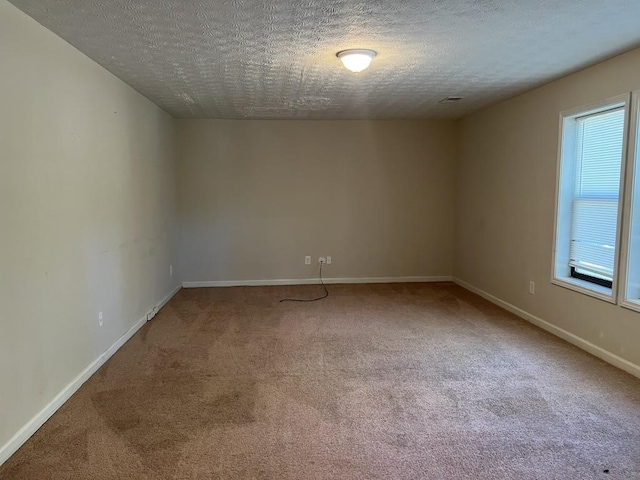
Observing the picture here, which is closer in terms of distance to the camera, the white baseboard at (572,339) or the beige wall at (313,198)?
the white baseboard at (572,339)

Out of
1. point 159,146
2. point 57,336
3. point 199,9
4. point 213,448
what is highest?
point 199,9

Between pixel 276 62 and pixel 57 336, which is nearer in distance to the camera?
pixel 57 336

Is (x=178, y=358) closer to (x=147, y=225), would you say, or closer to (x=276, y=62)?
(x=147, y=225)

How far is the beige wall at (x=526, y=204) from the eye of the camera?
3.24 meters

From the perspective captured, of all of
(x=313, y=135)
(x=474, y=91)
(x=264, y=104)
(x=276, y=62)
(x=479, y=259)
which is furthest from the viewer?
(x=313, y=135)

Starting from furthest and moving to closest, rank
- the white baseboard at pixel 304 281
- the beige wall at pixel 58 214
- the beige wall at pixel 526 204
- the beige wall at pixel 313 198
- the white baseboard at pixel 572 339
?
the white baseboard at pixel 304 281, the beige wall at pixel 313 198, the beige wall at pixel 526 204, the white baseboard at pixel 572 339, the beige wall at pixel 58 214

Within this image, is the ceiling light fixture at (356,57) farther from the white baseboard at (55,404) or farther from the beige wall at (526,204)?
the white baseboard at (55,404)

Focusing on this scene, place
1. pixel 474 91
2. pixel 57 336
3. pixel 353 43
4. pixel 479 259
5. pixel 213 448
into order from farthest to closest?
1. pixel 479 259
2. pixel 474 91
3. pixel 353 43
4. pixel 57 336
5. pixel 213 448

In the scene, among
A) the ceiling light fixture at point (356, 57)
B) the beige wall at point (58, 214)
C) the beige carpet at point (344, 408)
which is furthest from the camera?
the ceiling light fixture at point (356, 57)

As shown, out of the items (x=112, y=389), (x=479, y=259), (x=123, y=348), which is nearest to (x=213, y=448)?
(x=112, y=389)

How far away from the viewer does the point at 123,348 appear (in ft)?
11.8

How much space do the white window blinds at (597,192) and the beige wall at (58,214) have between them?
3.96 meters

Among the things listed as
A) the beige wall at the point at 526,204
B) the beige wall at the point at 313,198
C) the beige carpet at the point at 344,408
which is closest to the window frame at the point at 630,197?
the beige wall at the point at 526,204

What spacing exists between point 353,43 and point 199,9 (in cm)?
103
